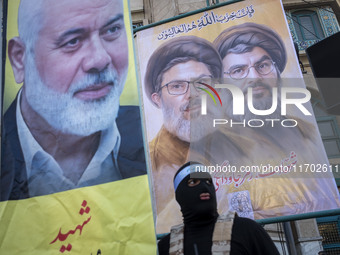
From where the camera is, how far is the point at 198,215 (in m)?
1.90

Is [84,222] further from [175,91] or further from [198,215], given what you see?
[175,91]

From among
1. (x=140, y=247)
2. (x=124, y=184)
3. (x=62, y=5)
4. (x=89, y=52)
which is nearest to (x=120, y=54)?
(x=89, y=52)

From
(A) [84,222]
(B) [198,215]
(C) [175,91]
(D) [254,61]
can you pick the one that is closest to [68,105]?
(A) [84,222]

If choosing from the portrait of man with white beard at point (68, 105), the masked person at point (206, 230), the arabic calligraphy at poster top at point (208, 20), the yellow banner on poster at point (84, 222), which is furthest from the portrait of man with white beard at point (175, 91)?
the yellow banner on poster at point (84, 222)

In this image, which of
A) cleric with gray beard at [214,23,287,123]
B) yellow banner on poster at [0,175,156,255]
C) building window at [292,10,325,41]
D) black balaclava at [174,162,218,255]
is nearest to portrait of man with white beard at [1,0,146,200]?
yellow banner on poster at [0,175,156,255]

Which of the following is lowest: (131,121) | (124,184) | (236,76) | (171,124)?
(124,184)

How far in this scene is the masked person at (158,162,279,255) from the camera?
1.71m

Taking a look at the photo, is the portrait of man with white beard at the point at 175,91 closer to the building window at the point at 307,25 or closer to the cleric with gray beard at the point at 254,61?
the cleric with gray beard at the point at 254,61

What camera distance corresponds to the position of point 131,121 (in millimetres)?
1982

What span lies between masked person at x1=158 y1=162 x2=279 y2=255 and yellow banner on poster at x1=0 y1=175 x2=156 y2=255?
351mm

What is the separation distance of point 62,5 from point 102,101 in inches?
34.8

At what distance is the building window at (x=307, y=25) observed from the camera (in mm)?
9078

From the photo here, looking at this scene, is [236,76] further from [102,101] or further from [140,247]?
[140,247]

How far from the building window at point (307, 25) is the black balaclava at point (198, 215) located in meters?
8.36
